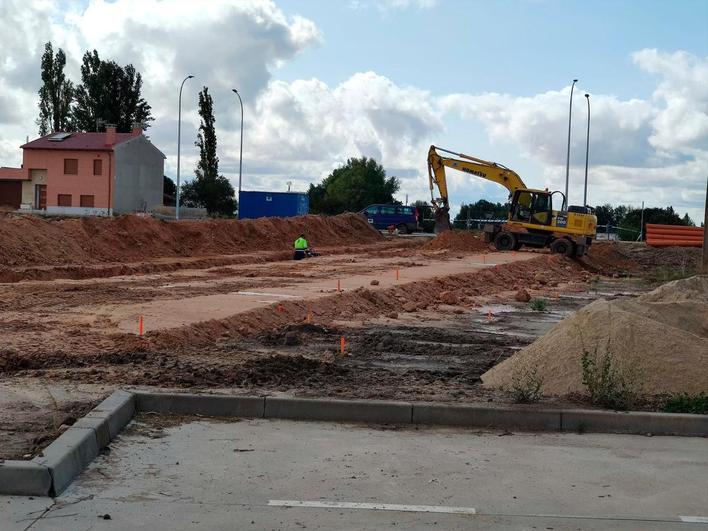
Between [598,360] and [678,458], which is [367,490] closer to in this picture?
[678,458]

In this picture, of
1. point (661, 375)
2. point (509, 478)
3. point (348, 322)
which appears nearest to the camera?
point (509, 478)

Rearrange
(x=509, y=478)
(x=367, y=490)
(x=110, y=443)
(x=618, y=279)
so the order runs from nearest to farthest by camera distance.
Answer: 1. (x=367, y=490)
2. (x=509, y=478)
3. (x=110, y=443)
4. (x=618, y=279)

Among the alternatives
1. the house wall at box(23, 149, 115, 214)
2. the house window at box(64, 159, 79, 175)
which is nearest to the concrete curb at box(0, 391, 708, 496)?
the house wall at box(23, 149, 115, 214)

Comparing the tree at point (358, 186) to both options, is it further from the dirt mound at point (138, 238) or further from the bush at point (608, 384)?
the bush at point (608, 384)

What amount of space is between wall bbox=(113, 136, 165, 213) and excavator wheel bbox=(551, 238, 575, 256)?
36918mm

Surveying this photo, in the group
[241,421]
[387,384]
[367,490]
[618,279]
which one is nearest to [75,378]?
[241,421]

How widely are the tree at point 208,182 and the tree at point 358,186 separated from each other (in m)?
25.9

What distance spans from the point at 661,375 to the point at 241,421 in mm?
4632

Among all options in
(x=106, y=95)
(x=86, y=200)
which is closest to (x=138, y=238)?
(x=86, y=200)

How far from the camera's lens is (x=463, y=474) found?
284 inches

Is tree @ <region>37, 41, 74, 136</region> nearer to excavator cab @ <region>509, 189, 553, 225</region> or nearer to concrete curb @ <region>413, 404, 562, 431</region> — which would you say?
excavator cab @ <region>509, 189, 553, 225</region>

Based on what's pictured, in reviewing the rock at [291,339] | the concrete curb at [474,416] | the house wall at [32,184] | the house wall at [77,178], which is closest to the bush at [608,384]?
the concrete curb at [474,416]

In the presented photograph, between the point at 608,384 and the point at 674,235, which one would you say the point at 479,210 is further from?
the point at 608,384

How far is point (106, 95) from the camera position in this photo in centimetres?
9300
